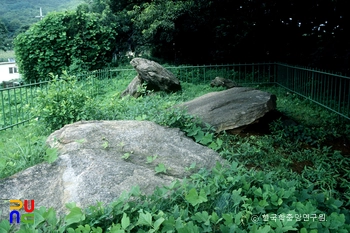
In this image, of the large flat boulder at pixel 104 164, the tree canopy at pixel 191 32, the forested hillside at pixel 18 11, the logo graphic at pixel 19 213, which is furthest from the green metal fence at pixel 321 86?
the forested hillside at pixel 18 11

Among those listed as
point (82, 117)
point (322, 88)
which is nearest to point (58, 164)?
point (82, 117)

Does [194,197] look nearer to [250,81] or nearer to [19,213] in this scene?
[19,213]

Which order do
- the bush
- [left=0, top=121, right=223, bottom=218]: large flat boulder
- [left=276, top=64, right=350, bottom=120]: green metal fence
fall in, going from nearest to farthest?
[left=0, top=121, right=223, bottom=218]: large flat boulder < the bush < [left=276, top=64, right=350, bottom=120]: green metal fence

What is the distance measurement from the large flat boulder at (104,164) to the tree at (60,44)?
359 inches

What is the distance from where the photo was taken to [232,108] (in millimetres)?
6004

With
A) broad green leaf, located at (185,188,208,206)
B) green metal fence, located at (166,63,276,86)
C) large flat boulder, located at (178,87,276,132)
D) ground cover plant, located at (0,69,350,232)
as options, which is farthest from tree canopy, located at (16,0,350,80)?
broad green leaf, located at (185,188,208,206)

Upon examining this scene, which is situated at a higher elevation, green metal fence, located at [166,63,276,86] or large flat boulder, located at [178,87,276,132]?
green metal fence, located at [166,63,276,86]

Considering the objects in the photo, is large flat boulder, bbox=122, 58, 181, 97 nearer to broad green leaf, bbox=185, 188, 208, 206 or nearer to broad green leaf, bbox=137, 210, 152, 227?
broad green leaf, bbox=185, 188, 208, 206

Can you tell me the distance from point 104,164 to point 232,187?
134 centimetres

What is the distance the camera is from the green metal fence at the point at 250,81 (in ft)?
23.8

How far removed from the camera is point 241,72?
12734mm

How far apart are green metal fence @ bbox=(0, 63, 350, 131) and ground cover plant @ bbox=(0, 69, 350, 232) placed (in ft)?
3.19

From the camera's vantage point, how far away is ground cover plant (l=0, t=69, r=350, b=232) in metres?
2.61

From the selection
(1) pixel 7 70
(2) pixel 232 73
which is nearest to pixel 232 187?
(2) pixel 232 73
